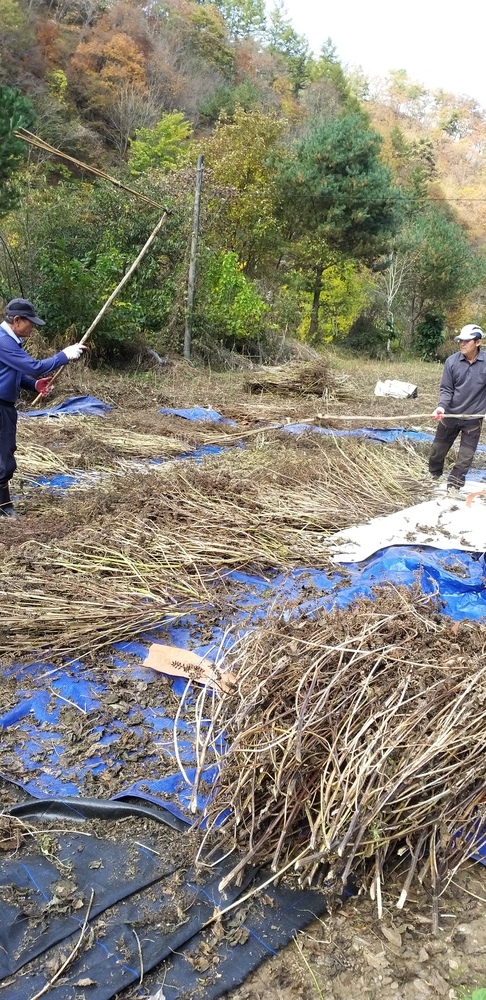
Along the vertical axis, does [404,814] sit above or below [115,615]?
above

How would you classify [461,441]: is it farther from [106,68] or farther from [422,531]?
[106,68]

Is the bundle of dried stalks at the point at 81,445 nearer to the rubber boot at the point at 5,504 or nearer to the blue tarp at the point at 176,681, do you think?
the rubber boot at the point at 5,504

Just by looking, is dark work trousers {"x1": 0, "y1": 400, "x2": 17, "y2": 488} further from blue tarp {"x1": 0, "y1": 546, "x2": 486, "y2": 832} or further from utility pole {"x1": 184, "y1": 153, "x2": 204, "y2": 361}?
utility pole {"x1": 184, "y1": 153, "x2": 204, "y2": 361}

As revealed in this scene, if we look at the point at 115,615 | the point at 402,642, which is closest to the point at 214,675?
the point at 402,642

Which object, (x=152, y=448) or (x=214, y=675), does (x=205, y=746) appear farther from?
(x=152, y=448)

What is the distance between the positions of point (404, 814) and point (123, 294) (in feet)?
39.0

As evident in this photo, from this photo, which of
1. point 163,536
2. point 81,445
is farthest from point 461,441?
point 81,445

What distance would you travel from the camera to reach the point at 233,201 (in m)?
19.8

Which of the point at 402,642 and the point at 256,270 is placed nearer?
the point at 402,642

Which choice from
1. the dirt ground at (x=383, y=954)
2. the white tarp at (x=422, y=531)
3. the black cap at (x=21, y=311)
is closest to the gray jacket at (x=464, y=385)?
the white tarp at (x=422, y=531)

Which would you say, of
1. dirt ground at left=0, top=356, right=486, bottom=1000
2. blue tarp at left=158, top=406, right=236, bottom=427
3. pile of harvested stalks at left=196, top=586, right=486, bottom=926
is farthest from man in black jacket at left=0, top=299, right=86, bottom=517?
blue tarp at left=158, top=406, right=236, bottom=427

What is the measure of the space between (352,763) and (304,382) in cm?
946

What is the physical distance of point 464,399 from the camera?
592 cm

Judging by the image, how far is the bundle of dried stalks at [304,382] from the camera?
11102 mm
